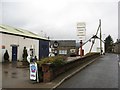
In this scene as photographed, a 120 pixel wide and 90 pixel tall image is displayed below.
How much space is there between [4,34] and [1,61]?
11.6ft

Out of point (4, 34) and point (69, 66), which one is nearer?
point (69, 66)

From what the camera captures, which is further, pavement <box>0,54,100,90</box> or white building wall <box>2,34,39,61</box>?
white building wall <box>2,34,39,61</box>

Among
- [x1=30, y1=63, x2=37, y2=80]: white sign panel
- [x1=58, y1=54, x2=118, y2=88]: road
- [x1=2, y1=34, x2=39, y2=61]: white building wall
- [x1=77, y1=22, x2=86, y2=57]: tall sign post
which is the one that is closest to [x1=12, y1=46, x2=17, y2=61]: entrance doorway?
[x1=2, y1=34, x2=39, y2=61]: white building wall

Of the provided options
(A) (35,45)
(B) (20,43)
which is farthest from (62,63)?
(A) (35,45)

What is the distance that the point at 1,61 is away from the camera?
32156 millimetres

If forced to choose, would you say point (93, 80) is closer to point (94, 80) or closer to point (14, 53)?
point (94, 80)

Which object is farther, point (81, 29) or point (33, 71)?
point (81, 29)

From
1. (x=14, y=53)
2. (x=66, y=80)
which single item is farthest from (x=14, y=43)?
(x=66, y=80)

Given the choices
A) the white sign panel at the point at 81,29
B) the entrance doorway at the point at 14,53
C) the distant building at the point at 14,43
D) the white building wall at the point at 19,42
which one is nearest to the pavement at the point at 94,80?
the white sign panel at the point at 81,29

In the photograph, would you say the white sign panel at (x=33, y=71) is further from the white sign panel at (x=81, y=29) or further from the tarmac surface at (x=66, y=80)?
the white sign panel at (x=81, y=29)

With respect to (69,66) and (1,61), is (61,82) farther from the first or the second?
(1,61)

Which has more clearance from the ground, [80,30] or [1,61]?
[80,30]

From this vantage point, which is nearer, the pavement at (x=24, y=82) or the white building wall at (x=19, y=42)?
the pavement at (x=24, y=82)

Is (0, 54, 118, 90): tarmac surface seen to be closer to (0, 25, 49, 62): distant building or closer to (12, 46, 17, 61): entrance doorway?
(0, 25, 49, 62): distant building
